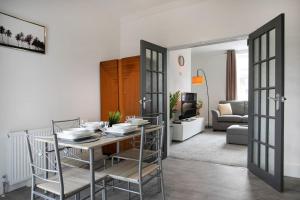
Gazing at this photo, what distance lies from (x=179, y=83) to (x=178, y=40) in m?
2.49

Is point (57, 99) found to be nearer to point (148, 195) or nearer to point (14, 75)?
point (14, 75)

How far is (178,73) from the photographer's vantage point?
6172 millimetres

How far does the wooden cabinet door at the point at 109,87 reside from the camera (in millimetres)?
3941

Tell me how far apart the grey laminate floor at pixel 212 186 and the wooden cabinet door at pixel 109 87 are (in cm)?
147

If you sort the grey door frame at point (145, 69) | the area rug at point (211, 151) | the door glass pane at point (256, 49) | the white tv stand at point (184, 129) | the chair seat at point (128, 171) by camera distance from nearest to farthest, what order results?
the chair seat at point (128, 171) < the door glass pane at point (256, 49) < the grey door frame at point (145, 69) < the area rug at point (211, 151) < the white tv stand at point (184, 129)

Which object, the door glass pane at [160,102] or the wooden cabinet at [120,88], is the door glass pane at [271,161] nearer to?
the door glass pane at [160,102]

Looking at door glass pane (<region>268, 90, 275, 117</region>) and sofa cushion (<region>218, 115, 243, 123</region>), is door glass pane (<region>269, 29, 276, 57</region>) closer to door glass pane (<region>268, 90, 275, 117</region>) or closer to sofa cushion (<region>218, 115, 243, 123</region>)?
door glass pane (<region>268, 90, 275, 117</region>)

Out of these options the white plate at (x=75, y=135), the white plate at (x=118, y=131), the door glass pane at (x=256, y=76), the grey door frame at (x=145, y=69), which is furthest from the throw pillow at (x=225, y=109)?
the white plate at (x=75, y=135)

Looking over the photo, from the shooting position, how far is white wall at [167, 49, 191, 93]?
226 inches

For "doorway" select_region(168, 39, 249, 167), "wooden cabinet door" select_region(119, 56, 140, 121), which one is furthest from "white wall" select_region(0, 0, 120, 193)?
"doorway" select_region(168, 39, 249, 167)

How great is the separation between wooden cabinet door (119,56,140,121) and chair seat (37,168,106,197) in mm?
1867

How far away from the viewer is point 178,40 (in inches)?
152

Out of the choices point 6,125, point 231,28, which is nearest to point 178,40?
point 231,28

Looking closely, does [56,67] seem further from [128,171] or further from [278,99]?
→ [278,99]
